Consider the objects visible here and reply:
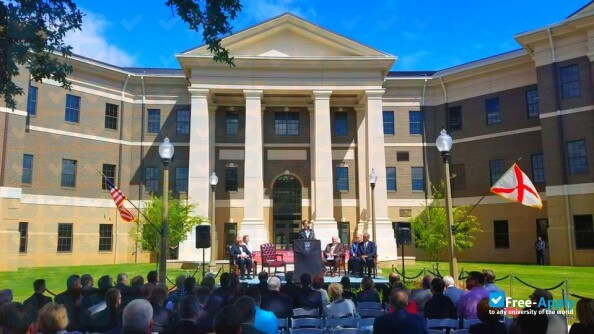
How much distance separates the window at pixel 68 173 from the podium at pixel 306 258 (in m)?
21.3

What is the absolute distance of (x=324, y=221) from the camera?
30969mm

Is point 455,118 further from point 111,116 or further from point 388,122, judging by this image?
point 111,116

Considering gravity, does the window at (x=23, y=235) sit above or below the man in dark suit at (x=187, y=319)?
above

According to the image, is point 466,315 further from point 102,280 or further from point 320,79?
point 320,79

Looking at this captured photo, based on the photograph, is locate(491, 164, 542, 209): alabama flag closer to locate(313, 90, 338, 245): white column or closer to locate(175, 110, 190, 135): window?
locate(313, 90, 338, 245): white column

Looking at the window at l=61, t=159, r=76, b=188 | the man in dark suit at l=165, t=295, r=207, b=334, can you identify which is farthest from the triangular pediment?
the man in dark suit at l=165, t=295, r=207, b=334

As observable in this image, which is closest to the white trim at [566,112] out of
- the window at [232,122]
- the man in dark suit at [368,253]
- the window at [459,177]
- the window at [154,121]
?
the window at [459,177]

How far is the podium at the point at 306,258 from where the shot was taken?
18000mm

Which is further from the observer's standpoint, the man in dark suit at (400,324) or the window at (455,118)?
the window at (455,118)

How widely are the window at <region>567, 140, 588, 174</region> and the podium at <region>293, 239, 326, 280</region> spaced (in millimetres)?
19560

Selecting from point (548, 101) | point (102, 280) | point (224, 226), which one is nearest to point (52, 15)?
point (102, 280)

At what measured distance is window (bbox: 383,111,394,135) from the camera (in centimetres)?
3872

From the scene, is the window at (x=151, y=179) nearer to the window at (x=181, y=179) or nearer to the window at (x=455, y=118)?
the window at (x=181, y=179)

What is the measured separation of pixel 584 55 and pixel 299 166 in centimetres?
1933
